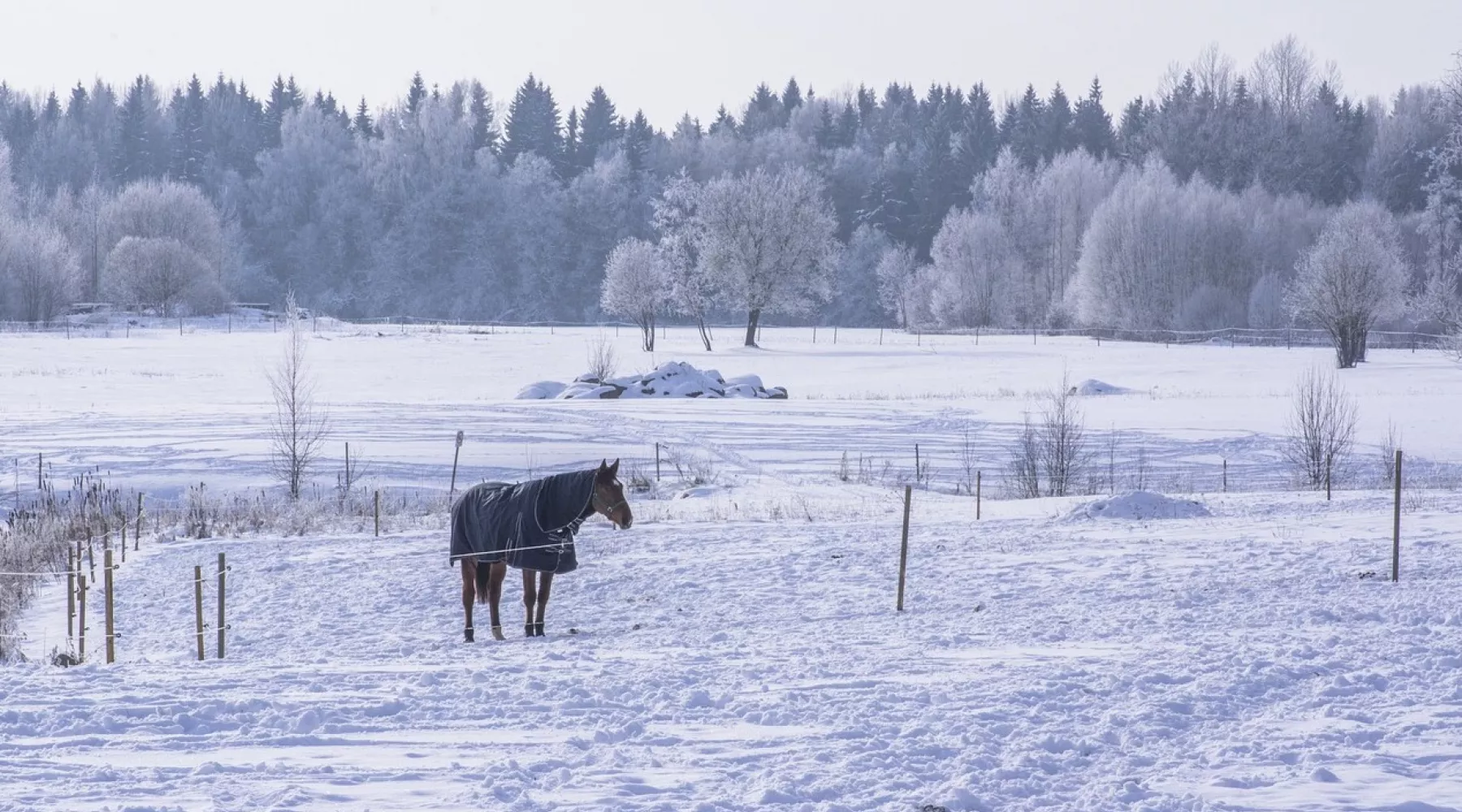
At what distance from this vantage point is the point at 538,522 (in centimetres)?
1330

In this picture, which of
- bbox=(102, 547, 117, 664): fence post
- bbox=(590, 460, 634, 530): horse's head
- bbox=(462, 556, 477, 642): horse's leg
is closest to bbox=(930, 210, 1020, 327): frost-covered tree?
bbox=(462, 556, 477, 642): horse's leg

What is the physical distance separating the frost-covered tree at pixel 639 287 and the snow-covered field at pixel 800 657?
4345 centimetres

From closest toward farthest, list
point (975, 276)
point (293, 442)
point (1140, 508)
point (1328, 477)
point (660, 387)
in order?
1. point (1140, 508)
2. point (1328, 477)
3. point (293, 442)
4. point (660, 387)
5. point (975, 276)

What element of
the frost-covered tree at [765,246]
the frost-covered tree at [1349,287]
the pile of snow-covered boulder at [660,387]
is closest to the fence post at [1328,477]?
the pile of snow-covered boulder at [660,387]

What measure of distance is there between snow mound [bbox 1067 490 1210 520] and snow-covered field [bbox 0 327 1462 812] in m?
0.08

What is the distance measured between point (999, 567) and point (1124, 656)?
573 centimetres

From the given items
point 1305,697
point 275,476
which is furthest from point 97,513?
point 1305,697

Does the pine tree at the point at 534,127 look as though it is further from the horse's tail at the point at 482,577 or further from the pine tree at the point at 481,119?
the horse's tail at the point at 482,577

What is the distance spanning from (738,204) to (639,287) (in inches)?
325

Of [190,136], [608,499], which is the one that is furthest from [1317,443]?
[190,136]

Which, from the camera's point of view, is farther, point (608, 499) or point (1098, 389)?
point (1098, 389)

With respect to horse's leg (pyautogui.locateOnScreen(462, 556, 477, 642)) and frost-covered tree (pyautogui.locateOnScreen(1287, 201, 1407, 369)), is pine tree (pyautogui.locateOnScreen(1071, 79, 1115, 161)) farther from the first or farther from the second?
horse's leg (pyautogui.locateOnScreen(462, 556, 477, 642))

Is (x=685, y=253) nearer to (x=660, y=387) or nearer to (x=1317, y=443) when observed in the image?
(x=660, y=387)

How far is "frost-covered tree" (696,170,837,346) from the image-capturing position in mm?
78375
